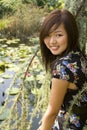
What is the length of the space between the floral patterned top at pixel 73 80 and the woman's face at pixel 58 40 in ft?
0.15

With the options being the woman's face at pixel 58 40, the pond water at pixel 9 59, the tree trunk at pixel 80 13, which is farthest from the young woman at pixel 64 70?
the pond water at pixel 9 59

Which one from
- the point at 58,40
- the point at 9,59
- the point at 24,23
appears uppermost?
the point at 58,40

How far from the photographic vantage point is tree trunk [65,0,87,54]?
1.38 metres

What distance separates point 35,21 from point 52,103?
663 centimetres

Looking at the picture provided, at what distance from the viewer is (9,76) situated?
4.93 m

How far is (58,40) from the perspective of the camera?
1.25 metres

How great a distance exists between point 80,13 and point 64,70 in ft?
1.09

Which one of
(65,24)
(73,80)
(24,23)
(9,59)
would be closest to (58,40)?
(65,24)

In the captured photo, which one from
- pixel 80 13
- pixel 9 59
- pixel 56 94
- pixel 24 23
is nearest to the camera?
pixel 56 94

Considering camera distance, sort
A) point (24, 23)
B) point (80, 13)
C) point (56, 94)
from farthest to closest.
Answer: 1. point (24, 23)
2. point (80, 13)
3. point (56, 94)

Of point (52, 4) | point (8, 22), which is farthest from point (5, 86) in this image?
point (52, 4)

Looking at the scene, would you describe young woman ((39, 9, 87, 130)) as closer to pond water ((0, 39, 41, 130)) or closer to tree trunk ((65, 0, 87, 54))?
tree trunk ((65, 0, 87, 54))

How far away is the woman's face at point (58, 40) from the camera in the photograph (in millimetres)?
1242

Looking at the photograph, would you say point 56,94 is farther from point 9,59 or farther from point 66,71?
point 9,59
